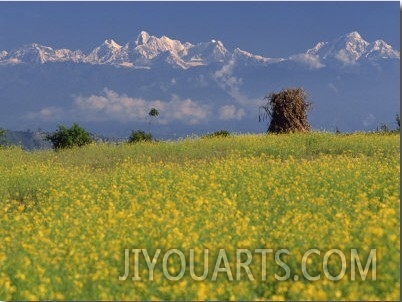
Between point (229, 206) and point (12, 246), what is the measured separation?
3.07 metres

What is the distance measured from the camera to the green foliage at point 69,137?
1184 inches

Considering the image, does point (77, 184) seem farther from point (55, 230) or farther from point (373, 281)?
point (373, 281)

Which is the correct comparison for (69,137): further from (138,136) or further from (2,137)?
(138,136)

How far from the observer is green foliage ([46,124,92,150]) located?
1184 inches

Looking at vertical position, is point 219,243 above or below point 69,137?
below

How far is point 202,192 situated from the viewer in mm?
11773

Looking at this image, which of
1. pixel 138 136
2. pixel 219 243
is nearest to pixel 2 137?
pixel 138 136

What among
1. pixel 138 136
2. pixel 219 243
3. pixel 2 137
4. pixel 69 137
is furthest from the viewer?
pixel 138 136

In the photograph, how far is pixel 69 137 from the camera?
3022 centimetres

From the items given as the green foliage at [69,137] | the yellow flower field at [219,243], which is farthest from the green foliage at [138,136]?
the yellow flower field at [219,243]

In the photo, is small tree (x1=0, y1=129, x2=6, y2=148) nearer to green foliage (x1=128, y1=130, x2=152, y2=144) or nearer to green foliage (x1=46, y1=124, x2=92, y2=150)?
green foliage (x1=46, y1=124, x2=92, y2=150)

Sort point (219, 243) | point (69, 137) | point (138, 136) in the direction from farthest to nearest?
point (138, 136) → point (69, 137) → point (219, 243)

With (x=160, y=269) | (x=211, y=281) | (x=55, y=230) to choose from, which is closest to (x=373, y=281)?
(x=211, y=281)

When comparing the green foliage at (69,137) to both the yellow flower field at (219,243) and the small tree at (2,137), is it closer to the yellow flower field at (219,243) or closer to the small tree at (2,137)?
the small tree at (2,137)
